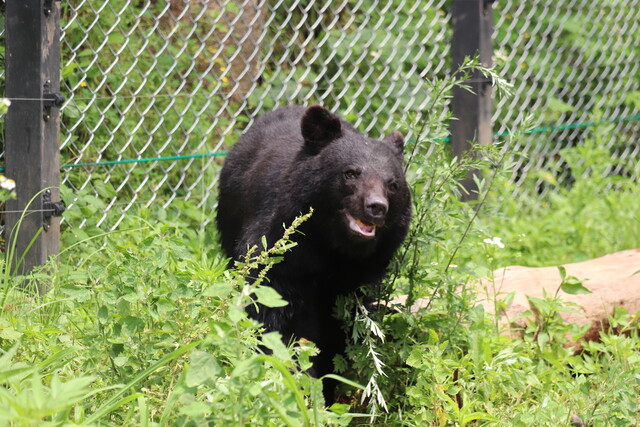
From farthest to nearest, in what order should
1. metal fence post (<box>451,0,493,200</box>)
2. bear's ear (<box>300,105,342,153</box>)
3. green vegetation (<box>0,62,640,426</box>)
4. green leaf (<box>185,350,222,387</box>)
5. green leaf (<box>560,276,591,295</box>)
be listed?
metal fence post (<box>451,0,493,200</box>)
green leaf (<box>560,276,591,295</box>)
bear's ear (<box>300,105,342,153</box>)
green vegetation (<box>0,62,640,426</box>)
green leaf (<box>185,350,222,387</box>)

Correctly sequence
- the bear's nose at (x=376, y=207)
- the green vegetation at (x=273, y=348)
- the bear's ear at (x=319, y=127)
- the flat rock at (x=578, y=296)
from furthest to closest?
the flat rock at (x=578, y=296), the bear's ear at (x=319, y=127), the bear's nose at (x=376, y=207), the green vegetation at (x=273, y=348)

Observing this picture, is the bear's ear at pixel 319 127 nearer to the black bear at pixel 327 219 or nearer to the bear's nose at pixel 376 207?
the black bear at pixel 327 219

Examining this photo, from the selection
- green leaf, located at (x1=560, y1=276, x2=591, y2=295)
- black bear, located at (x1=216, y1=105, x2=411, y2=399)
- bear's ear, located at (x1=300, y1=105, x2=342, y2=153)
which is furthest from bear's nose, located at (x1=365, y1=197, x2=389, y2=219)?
green leaf, located at (x1=560, y1=276, x2=591, y2=295)

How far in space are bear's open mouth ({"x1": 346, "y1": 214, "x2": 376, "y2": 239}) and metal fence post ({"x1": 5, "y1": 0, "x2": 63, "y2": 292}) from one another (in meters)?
1.33

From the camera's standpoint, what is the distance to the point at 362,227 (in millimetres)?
3256

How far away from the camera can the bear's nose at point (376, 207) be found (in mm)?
3186

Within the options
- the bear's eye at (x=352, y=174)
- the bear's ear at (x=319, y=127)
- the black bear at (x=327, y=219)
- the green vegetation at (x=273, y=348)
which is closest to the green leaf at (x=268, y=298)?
the green vegetation at (x=273, y=348)

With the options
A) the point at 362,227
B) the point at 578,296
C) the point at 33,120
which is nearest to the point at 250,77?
the point at 33,120

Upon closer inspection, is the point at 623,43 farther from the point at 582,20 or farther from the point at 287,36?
the point at 287,36

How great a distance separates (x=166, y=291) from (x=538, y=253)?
3.28m

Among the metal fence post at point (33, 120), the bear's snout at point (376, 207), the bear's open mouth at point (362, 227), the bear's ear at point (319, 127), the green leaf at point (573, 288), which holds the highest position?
the bear's ear at point (319, 127)

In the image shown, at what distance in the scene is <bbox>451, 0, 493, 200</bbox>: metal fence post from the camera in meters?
5.11

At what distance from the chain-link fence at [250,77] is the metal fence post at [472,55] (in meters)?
0.58

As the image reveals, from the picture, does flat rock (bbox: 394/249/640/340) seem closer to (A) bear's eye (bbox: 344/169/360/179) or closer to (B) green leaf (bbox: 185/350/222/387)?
(A) bear's eye (bbox: 344/169/360/179)
